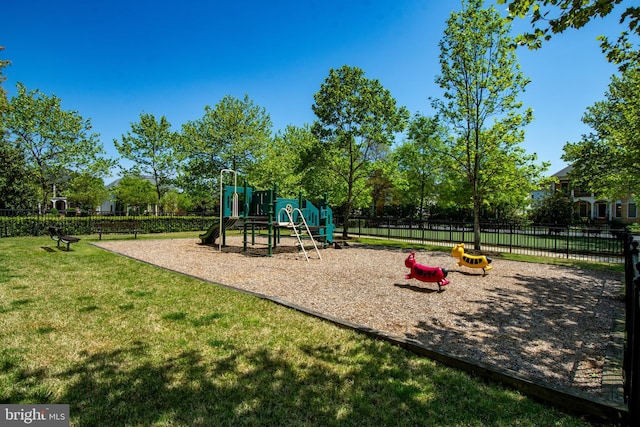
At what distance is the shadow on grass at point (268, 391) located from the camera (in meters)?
2.79

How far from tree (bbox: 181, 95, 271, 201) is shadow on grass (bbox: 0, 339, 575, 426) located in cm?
2834

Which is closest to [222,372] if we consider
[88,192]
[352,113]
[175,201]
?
[352,113]

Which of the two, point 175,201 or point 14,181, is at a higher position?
point 14,181

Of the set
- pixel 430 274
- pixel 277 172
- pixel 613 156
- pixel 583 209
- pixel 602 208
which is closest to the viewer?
pixel 430 274

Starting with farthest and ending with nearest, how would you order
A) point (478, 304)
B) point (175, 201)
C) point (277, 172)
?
point (175, 201) → point (277, 172) → point (478, 304)

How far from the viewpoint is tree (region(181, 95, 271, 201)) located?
1225 inches

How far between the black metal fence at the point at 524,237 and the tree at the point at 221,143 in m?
11.5

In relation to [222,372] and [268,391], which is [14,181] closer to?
[222,372]

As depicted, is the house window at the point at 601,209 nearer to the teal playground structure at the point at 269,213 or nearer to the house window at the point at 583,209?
the house window at the point at 583,209

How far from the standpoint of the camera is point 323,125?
19.3m

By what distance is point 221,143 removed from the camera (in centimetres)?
3156

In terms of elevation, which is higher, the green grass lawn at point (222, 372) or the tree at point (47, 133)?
the tree at point (47, 133)

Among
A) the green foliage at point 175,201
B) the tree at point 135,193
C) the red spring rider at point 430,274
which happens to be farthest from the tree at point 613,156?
the green foliage at point 175,201

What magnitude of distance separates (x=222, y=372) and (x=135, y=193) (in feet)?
162
